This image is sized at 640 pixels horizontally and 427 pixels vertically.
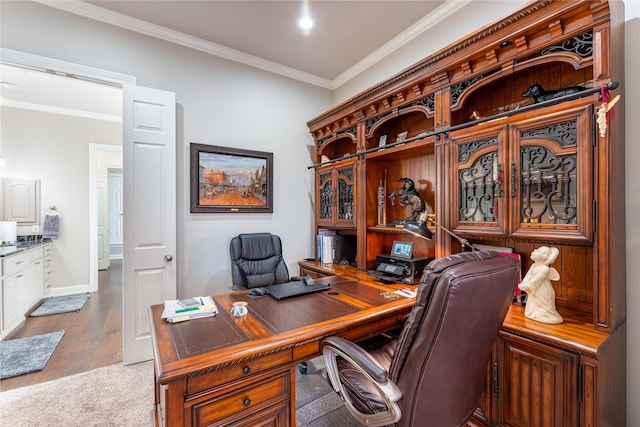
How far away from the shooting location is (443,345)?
1007 millimetres

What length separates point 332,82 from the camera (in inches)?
153

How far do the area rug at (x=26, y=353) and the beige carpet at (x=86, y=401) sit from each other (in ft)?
1.12

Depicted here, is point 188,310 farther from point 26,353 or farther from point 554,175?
point 26,353

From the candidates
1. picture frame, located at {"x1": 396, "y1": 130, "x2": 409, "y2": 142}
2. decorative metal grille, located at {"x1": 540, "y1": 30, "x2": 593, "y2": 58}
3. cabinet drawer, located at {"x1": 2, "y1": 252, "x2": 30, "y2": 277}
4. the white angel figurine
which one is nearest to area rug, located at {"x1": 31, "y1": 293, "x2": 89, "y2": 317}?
cabinet drawer, located at {"x1": 2, "y1": 252, "x2": 30, "y2": 277}

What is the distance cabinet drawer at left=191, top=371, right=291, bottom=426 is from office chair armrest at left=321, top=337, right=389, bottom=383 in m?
0.26

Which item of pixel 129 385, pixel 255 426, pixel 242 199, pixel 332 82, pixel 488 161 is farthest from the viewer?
pixel 332 82

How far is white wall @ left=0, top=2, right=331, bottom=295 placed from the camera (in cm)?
238

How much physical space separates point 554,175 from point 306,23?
2.38 m

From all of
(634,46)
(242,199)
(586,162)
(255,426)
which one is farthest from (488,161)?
(242,199)

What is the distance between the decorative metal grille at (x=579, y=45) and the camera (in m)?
1.49

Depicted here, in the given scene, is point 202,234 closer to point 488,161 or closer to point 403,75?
point 403,75

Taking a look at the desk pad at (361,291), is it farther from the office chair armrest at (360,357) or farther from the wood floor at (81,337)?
the wood floor at (81,337)

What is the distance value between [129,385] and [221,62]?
317 cm

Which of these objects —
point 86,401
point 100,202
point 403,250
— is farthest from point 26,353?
point 100,202
